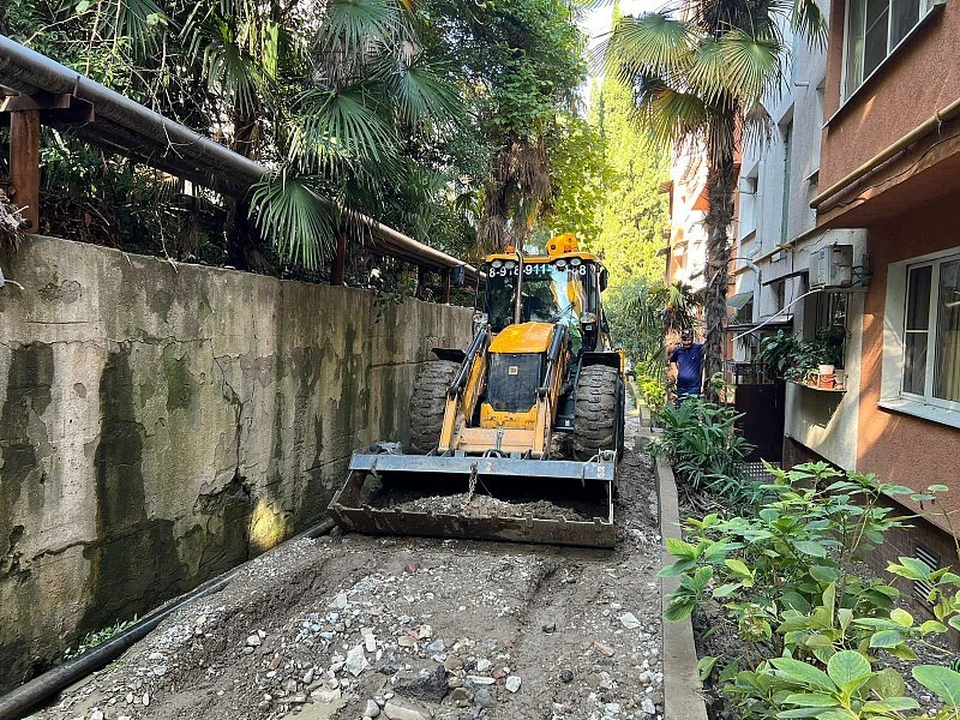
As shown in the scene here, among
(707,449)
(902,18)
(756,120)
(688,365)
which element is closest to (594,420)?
(707,449)

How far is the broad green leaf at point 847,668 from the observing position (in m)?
1.79

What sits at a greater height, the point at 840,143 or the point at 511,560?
the point at 840,143

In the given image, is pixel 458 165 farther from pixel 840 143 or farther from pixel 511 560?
pixel 511 560

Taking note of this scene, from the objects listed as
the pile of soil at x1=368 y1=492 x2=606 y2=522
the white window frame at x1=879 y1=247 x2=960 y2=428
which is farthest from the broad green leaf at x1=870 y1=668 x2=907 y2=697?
the white window frame at x1=879 y1=247 x2=960 y2=428

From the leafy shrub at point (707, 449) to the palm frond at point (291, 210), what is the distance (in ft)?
16.5

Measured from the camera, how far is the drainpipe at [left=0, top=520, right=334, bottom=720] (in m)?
3.31

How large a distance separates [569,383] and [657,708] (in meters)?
4.08

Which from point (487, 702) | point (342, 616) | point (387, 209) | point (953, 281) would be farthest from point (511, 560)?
point (953, 281)

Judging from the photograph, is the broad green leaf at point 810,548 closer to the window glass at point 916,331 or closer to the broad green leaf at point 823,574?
the broad green leaf at point 823,574

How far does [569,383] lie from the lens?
23.9 ft

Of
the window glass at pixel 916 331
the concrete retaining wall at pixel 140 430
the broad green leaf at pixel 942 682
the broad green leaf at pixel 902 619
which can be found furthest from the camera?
the window glass at pixel 916 331

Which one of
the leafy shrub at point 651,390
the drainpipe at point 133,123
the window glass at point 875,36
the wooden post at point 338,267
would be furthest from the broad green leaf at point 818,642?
the leafy shrub at point 651,390

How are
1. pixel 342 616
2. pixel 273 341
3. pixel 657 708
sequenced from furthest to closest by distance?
pixel 273 341 → pixel 342 616 → pixel 657 708

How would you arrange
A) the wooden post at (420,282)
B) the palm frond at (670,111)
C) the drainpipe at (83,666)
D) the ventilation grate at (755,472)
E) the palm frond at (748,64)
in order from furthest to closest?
the wooden post at (420,282) → the palm frond at (670,111) → the ventilation grate at (755,472) → the palm frond at (748,64) → the drainpipe at (83,666)
